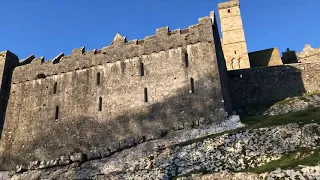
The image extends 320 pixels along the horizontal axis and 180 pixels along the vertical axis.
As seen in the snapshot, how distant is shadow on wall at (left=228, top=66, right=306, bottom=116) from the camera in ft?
129

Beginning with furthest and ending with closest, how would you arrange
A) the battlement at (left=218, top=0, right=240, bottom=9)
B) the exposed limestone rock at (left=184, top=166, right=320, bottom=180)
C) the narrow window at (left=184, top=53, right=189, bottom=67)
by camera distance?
the battlement at (left=218, top=0, right=240, bottom=9) → the narrow window at (left=184, top=53, right=189, bottom=67) → the exposed limestone rock at (left=184, top=166, right=320, bottom=180)

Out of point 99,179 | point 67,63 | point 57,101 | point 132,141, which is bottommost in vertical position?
point 99,179

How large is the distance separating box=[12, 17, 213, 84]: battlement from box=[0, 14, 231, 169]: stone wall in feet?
0.30

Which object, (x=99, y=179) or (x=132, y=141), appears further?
(x=132, y=141)

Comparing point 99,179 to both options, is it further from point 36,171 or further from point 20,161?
point 20,161

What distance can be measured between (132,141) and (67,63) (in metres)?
12.8

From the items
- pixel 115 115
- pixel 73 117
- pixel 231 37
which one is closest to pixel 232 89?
pixel 115 115

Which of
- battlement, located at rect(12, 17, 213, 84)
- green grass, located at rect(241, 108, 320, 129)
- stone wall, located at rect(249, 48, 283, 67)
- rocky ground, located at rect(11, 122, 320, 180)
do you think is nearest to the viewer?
rocky ground, located at rect(11, 122, 320, 180)

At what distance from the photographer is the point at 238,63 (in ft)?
198

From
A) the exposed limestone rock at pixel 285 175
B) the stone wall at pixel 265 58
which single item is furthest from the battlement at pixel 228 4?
the exposed limestone rock at pixel 285 175

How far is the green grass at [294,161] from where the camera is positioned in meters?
18.7

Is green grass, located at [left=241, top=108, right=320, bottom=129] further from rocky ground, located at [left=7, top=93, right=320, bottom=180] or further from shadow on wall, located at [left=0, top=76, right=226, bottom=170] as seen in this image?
shadow on wall, located at [left=0, top=76, right=226, bottom=170]

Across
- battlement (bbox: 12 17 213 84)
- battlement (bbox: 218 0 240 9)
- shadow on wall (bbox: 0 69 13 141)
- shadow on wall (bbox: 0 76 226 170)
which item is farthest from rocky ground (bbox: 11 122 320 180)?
battlement (bbox: 218 0 240 9)

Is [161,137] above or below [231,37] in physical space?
below
